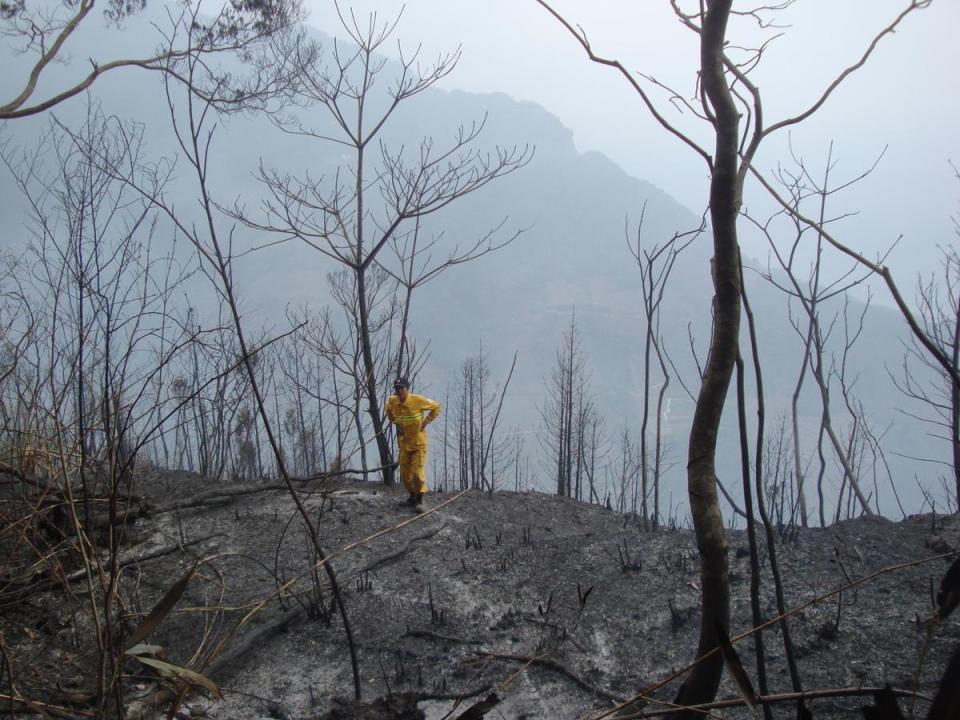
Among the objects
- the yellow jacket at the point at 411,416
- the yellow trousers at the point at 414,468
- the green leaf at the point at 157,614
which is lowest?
the green leaf at the point at 157,614

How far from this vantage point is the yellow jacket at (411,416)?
8.64 m

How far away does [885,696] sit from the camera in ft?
3.80

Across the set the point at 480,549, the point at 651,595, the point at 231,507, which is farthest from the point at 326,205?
the point at 651,595

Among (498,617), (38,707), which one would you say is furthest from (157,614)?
(498,617)

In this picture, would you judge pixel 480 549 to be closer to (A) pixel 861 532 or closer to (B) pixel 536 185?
(A) pixel 861 532

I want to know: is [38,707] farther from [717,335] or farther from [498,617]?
[498,617]

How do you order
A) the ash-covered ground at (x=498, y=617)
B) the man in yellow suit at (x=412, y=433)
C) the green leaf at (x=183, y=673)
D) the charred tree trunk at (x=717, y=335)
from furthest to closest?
the man in yellow suit at (x=412, y=433) < the ash-covered ground at (x=498, y=617) < the charred tree trunk at (x=717, y=335) < the green leaf at (x=183, y=673)

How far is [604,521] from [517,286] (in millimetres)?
95550

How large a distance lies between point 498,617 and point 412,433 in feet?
10.4

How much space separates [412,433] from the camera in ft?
28.5

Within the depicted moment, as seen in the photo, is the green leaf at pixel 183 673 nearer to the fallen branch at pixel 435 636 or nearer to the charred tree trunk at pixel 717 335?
the charred tree trunk at pixel 717 335

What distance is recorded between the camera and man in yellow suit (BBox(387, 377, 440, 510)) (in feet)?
28.3

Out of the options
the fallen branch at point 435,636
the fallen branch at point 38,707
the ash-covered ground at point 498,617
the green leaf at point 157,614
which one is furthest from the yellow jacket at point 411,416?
the green leaf at point 157,614

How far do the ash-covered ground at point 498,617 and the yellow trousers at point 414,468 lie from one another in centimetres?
63
